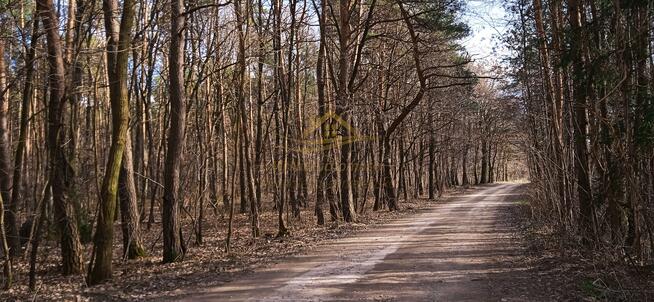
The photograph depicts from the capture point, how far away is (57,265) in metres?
11.8

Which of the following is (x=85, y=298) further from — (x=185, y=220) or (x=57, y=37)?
(x=185, y=220)

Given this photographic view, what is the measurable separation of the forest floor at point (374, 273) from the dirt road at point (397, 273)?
0.02 meters

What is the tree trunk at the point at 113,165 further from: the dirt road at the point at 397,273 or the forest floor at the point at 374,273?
the dirt road at the point at 397,273

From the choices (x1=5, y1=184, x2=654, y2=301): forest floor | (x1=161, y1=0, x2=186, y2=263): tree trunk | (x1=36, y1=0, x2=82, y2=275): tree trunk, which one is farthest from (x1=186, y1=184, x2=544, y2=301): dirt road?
(x1=36, y1=0, x2=82, y2=275): tree trunk

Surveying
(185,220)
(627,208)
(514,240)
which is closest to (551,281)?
(627,208)

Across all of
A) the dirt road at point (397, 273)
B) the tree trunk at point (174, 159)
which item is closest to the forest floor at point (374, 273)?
the dirt road at point (397, 273)

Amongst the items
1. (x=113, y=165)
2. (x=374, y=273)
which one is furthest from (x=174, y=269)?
(x=374, y=273)

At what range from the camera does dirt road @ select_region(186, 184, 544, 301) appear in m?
7.38

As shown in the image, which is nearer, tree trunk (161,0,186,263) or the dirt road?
the dirt road

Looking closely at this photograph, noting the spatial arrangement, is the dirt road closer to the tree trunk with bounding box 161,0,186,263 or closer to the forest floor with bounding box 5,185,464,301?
the forest floor with bounding box 5,185,464,301

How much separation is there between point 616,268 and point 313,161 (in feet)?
68.1

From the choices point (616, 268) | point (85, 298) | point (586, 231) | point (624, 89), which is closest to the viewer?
point (624, 89)

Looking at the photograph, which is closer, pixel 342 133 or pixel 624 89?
pixel 624 89

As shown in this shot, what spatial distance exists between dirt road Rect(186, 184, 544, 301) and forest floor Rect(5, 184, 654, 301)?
2cm
